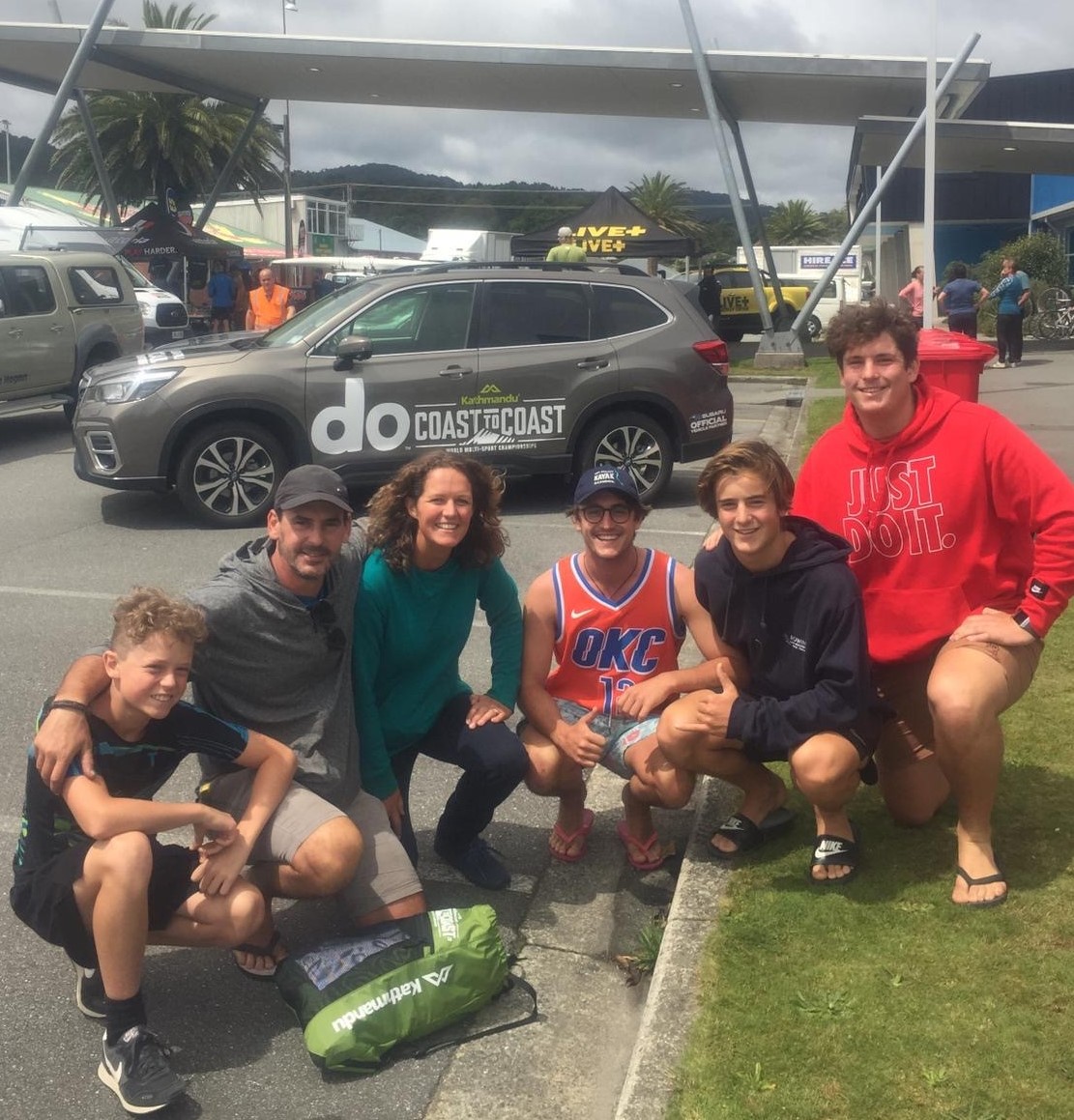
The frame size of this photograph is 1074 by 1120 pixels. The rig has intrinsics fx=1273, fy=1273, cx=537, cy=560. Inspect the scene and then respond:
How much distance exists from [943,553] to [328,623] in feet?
5.88

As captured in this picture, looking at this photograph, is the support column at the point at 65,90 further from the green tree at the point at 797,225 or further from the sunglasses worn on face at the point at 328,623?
the green tree at the point at 797,225

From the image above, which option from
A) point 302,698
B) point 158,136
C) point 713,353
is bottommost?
point 302,698

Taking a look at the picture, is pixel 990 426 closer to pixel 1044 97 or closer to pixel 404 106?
pixel 404 106

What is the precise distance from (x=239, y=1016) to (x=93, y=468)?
6320 mm

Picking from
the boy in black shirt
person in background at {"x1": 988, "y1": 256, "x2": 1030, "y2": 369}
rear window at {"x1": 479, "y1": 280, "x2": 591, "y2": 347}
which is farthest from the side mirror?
person in background at {"x1": 988, "y1": 256, "x2": 1030, "y2": 369}

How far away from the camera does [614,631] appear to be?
403 cm

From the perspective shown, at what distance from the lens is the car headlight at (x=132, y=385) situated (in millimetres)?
8742

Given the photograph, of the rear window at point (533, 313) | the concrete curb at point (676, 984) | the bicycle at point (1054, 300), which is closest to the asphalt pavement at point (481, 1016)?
the concrete curb at point (676, 984)

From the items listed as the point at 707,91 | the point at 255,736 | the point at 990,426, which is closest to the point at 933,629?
the point at 990,426

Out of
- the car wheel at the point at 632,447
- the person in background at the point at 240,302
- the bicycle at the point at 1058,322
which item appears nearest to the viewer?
the car wheel at the point at 632,447

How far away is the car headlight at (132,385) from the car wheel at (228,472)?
1.41 ft

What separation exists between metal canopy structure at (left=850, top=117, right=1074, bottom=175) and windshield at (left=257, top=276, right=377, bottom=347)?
577 inches

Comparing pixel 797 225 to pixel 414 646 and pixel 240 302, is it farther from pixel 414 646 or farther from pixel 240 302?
pixel 414 646

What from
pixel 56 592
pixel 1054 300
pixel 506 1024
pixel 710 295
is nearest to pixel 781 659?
pixel 506 1024
